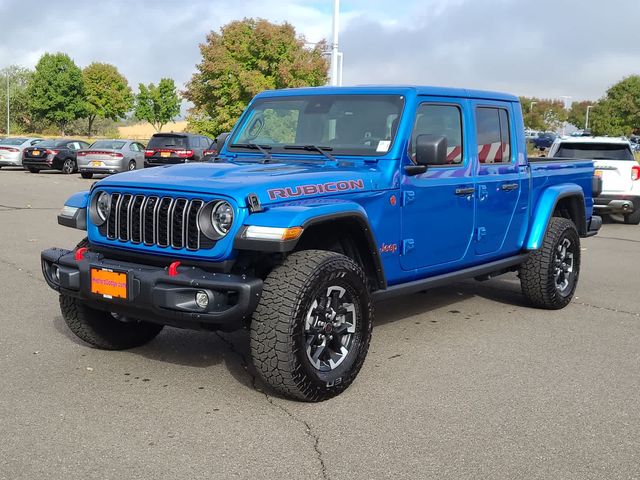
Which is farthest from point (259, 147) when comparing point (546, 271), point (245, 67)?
point (245, 67)

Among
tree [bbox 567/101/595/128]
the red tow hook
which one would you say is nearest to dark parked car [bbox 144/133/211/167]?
the red tow hook

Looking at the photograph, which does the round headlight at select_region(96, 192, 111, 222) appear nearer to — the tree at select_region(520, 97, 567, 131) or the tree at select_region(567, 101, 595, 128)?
the tree at select_region(520, 97, 567, 131)

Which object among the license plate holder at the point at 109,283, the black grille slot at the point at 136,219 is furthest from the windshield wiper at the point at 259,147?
the license plate holder at the point at 109,283

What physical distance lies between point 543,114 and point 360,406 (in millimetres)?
95778

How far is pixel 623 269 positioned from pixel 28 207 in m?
11.5

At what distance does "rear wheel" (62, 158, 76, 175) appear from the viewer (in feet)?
94.0

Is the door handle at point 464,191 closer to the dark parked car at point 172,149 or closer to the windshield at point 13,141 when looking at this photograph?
the dark parked car at point 172,149

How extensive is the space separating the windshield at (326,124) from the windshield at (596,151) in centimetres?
932

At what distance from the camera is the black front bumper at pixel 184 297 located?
13.7 ft

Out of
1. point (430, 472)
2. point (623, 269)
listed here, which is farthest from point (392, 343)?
point (623, 269)

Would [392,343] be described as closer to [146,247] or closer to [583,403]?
[583,403]

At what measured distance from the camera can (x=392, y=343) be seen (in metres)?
5.82

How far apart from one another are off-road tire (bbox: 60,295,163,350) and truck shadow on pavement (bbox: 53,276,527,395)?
0.10 metres

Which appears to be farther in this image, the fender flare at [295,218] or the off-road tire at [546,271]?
the off-road tire at [546,271]
